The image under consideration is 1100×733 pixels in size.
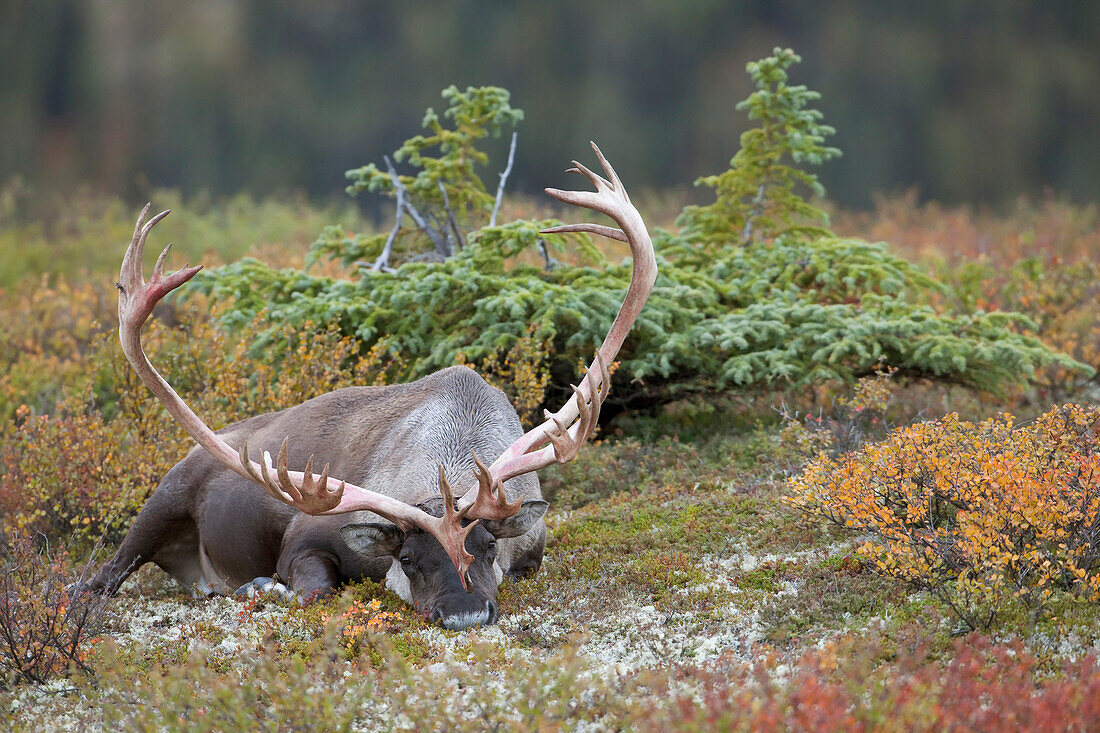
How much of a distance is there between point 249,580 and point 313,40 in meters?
22.5

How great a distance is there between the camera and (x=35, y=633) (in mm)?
4871

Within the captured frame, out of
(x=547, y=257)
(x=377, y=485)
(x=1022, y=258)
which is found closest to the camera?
(x=377, y=485)

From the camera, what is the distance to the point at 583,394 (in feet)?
18.3

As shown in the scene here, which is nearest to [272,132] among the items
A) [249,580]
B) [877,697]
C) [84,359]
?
[84,359]

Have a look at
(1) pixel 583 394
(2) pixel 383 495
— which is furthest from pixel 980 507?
(2) pixel 383 495

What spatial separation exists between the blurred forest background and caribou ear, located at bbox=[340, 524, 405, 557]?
1831cm

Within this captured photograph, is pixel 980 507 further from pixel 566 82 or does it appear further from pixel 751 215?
pixel 566 82

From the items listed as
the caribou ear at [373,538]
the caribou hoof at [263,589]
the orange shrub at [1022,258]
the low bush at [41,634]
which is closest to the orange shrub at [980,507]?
the caribou ear at [373,538]

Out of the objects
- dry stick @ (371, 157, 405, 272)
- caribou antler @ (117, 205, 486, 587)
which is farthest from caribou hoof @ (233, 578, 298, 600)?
dry stick @ (371, 157, 405, 272)

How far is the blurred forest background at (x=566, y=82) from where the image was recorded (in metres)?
24.3

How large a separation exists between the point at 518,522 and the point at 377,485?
0.99m

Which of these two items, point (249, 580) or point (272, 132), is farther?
point (272, 132)

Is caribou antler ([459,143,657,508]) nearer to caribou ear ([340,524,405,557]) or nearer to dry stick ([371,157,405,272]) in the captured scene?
caribou ear ([340,524,405,557])

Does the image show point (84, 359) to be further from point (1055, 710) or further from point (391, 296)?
point (1055, 710)
